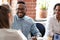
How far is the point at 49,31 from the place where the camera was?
3.05 metres

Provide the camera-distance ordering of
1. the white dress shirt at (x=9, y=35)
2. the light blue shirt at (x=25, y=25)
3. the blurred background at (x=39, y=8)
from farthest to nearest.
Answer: the blurred background at (x=39, y=8) → the light blue shirt at (x=25, y=25) → the white dress shirt at (x=9, y=35)

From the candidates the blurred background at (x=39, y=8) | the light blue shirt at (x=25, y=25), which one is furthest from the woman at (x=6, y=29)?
the blurred background at (x=39, y=8)

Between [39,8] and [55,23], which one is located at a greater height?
[39,8]

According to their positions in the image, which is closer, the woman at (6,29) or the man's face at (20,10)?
the woman at (6,29)

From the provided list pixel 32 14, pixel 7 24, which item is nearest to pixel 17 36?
pixel 7 24

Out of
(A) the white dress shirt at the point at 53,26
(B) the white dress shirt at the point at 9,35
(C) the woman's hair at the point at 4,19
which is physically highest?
(C) the woman's hair at the point at 4,19

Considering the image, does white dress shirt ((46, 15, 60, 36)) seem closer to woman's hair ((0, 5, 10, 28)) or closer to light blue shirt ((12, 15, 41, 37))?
light blue shirt ((12, 15, 41, 37))

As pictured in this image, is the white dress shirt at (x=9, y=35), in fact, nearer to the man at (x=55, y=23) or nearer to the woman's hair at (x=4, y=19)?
the woman's hair at (x=4, y=19)

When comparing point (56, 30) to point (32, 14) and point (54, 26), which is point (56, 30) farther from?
point (32, 14)

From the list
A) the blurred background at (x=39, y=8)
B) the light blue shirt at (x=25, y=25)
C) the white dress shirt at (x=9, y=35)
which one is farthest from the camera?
the blurred background at (x=39, y=8)

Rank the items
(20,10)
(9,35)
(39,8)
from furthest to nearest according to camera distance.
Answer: (39,8) < (20,10) < (9,35)

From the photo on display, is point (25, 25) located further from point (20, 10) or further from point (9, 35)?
point (9, 35)

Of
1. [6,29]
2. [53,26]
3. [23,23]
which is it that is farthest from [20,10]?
[6,29]

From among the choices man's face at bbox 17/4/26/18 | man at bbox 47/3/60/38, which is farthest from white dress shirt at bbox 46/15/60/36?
man's face at bbox 17/4/26/18
